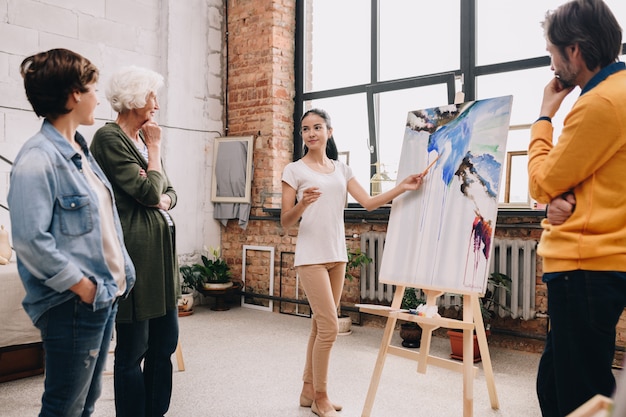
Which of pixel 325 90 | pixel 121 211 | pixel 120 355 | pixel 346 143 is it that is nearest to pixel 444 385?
pixel 120 355

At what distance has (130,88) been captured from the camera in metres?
2.01

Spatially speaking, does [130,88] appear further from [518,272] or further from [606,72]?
[518,272]

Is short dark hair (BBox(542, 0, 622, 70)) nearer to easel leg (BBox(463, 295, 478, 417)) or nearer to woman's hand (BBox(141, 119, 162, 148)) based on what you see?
easel leg (BBox(463, 295, 478, 417))

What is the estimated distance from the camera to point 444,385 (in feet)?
10.3

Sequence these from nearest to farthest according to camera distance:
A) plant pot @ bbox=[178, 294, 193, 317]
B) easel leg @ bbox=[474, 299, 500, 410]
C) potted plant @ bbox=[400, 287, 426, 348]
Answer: easel leg @ bbox=[474, 299, 500, 410] → potted plant @ bbox=[400, 287, 426, 348] → plant pot @ bbox=[178, 294, 193, 317]

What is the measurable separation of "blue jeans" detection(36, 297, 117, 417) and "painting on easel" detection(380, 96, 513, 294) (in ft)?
5.08

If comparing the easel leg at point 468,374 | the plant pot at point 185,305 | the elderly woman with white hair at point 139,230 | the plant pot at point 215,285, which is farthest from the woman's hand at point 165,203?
the plant pot at point 215,285

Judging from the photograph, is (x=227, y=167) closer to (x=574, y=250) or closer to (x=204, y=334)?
(x=204, y=334)

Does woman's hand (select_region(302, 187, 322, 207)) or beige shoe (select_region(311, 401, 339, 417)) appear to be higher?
woman's hand (select_region(302, 187, 322, 207))

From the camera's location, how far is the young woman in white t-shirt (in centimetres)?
254

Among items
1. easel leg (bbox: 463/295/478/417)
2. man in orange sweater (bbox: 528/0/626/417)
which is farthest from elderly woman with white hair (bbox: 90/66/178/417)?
man in orange sweater (bbox: 528/0/626/417)

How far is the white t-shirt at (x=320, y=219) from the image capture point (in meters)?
2.57

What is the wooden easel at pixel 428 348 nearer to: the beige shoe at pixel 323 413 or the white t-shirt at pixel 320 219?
the beige shoe at pixel 323 413

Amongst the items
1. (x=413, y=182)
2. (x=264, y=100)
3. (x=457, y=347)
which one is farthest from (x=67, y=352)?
(x=264, y=100)
